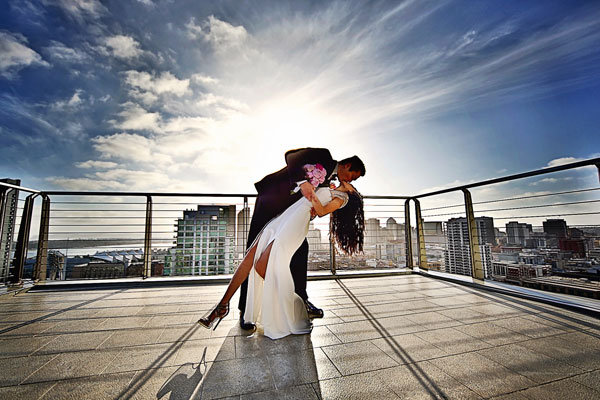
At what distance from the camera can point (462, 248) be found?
361cm

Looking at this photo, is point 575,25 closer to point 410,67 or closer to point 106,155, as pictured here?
point 410,67

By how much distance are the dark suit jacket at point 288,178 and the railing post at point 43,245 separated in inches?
133

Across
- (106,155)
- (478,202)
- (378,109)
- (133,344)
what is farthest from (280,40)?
(106,155)

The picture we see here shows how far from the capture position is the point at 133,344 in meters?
1.55

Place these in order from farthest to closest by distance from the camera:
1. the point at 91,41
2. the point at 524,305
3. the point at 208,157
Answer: the point at 208,157 < the point at 91,41 < the point at 524,305

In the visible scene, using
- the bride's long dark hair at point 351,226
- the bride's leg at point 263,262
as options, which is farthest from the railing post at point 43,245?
the bride's long dark hair at point 351,226

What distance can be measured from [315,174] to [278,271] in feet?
2.50

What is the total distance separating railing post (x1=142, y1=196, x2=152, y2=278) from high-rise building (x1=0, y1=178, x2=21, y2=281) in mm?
1347

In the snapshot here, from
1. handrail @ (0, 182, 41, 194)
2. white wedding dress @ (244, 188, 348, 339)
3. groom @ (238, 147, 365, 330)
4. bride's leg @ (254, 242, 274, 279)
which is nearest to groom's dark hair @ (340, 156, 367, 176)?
groom @ (238, 147, 365, 330)

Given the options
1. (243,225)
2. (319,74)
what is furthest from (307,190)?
(319,74)

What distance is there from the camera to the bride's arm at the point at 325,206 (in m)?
1.88

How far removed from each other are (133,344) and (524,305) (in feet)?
10.6

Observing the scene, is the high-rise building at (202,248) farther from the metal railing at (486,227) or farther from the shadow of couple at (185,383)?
the metal railing at (486,227)

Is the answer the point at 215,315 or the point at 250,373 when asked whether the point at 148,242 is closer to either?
the point at 215,315
